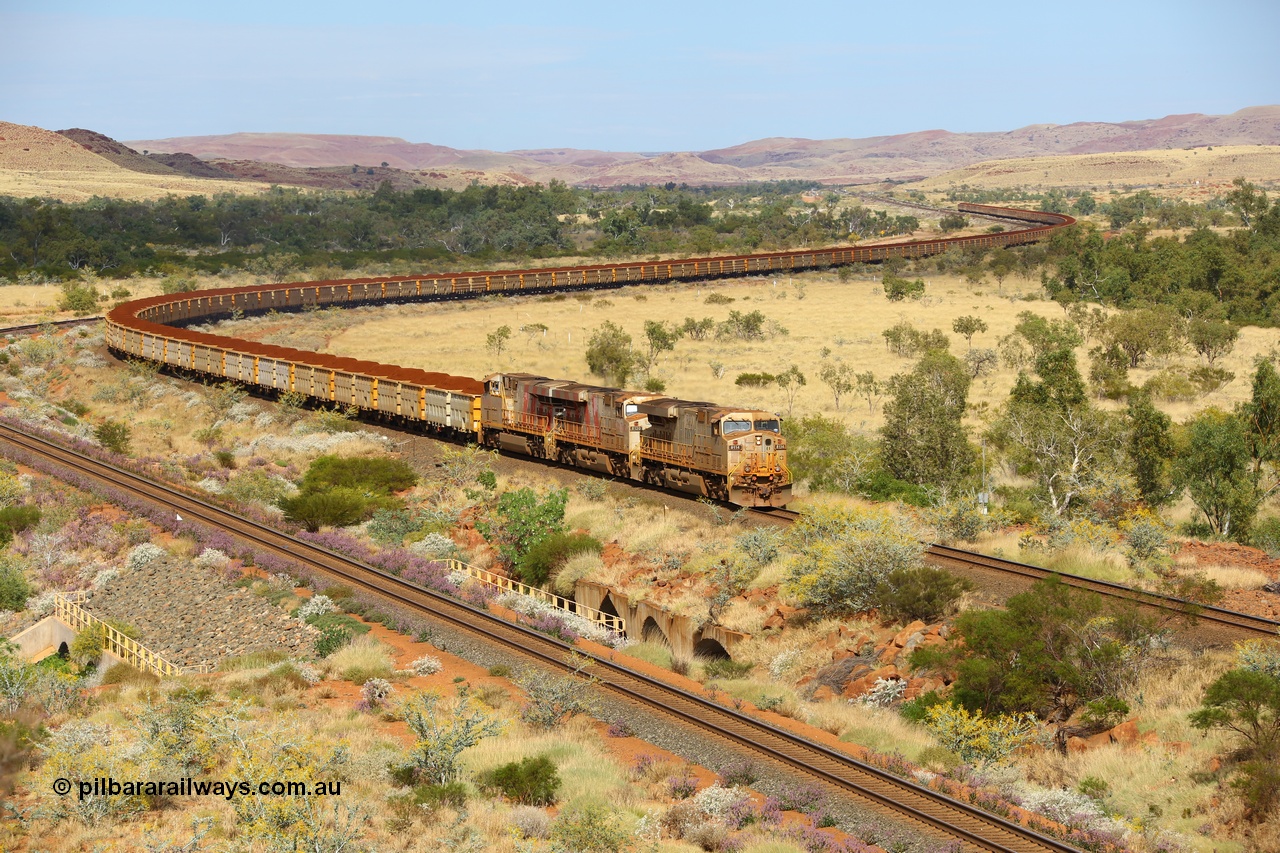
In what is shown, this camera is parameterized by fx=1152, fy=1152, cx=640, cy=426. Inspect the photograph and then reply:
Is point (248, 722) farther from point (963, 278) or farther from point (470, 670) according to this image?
point (963, 278)

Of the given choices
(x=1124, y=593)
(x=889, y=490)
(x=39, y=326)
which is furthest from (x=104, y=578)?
(x=39, y=326)

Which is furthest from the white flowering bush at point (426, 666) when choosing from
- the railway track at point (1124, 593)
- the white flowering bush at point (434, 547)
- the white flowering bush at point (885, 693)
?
the railway track at point (1124, 593)

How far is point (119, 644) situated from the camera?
80.2 ft

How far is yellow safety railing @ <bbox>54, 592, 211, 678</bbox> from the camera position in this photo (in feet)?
75.2

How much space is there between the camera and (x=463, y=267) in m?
126

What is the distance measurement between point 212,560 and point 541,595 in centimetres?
850

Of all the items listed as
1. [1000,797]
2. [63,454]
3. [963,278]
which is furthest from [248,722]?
[963,278]

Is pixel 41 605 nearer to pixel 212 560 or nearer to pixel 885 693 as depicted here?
pixel 212 560

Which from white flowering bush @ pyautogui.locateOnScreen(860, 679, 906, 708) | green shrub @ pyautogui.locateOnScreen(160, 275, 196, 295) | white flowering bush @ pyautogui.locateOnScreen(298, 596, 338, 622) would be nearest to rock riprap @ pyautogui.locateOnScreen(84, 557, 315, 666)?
white flowering bush @ pyautogui.locateOnScreen(298, 596, 338, 622)

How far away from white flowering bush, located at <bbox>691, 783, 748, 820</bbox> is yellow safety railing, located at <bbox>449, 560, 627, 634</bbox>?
400 inches

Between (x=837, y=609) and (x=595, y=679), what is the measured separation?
698 cm

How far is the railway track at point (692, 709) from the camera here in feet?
51.5

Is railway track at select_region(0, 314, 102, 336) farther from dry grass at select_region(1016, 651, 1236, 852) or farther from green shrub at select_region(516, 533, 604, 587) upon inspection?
dry grass at select_region(1016, 651, 1236, 852)

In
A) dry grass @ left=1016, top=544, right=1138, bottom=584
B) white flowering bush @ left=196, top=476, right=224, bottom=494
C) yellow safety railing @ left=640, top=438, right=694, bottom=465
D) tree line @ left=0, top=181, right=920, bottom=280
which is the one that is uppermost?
Answer: tree line @ left=0, top=181, right=920, bottom=280
